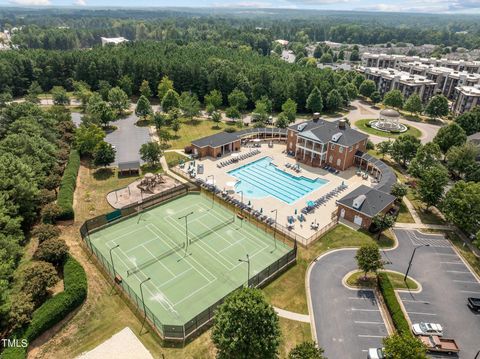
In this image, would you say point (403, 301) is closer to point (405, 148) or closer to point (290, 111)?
point (405, 148)

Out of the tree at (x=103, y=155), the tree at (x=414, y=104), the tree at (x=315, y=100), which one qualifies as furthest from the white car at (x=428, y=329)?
the tree at (x=414, y=104)

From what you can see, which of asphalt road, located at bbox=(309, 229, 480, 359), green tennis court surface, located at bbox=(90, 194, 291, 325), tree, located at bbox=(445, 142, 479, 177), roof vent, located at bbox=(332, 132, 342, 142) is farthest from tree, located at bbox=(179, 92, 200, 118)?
tree, located at bbox=(445, 142, 479, 177)

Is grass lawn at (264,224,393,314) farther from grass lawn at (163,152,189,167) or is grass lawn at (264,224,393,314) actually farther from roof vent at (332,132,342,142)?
grass lawn at (163,152,189,167)

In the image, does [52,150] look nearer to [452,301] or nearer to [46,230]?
[46,230]

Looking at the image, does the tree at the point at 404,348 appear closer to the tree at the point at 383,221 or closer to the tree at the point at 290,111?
the tree at the point at 383,221

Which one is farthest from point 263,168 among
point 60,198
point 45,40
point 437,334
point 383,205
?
point 45,40
